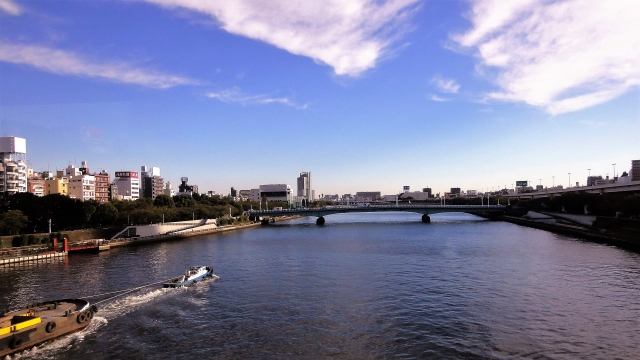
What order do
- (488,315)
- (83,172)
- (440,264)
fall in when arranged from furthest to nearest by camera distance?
1. (83,172)
2. (440,264)
3. (488,315)

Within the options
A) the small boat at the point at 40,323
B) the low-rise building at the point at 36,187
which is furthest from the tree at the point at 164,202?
A: the small boat at the point at 40,323

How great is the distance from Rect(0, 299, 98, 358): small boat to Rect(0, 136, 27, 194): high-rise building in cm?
4854

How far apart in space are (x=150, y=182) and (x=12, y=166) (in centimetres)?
4794

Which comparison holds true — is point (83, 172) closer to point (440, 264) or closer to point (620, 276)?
point (440, 264)

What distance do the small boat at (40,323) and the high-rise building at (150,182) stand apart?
9222 centimetres

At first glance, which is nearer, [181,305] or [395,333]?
[395,333]

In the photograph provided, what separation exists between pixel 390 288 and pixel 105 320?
1122cm

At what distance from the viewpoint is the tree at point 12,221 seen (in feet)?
97.5

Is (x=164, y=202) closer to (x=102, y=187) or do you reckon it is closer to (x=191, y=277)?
(x=102, y=187)

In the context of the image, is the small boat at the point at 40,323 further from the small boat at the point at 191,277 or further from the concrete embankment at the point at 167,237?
the concrete embankment at the point at 167,237

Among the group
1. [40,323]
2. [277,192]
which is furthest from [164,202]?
[277,192]

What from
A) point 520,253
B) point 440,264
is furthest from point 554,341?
point 520,253

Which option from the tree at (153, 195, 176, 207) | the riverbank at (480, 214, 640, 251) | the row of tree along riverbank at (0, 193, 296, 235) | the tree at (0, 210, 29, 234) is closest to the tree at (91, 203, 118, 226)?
the row of tree along riverbank at (0, 193, 296, 235)

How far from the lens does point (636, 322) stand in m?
13.1
